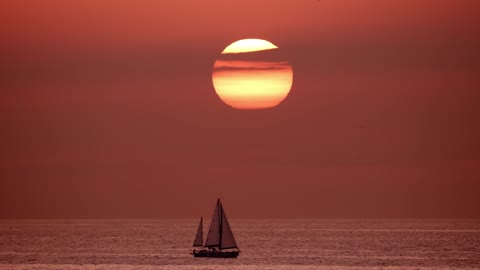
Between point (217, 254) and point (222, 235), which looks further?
point (217, 254)

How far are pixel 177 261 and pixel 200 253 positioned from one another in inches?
317

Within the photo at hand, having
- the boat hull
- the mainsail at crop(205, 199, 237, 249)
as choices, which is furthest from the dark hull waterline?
the mainsail at crop(205, 199, 237, 249)

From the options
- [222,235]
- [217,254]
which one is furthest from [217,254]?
[222,235]

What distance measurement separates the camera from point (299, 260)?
144875mm

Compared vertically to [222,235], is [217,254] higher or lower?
lower

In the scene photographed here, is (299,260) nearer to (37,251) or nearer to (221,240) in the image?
(221,240)

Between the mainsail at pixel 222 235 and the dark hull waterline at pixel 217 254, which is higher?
the mainsail at pixel 222 235

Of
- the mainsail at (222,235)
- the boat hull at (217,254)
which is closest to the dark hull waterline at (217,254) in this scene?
the boat hull at (217,254)

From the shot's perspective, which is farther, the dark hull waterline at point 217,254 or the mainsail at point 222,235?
the dark hull waterline at point 217,254

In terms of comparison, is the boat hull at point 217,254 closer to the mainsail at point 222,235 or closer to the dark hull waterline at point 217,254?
the dark hull waterline at point 217,254

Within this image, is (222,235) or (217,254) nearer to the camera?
(222,235)

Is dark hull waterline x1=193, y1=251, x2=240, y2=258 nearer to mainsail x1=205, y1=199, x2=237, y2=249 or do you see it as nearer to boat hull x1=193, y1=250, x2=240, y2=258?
boat hull x1=193, y1=250, x2=240, y2=258

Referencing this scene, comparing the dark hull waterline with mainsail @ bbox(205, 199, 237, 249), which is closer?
mainsail @ bbox(205, 199, 237, 249)

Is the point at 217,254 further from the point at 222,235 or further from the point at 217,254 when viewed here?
the point at 222,235
